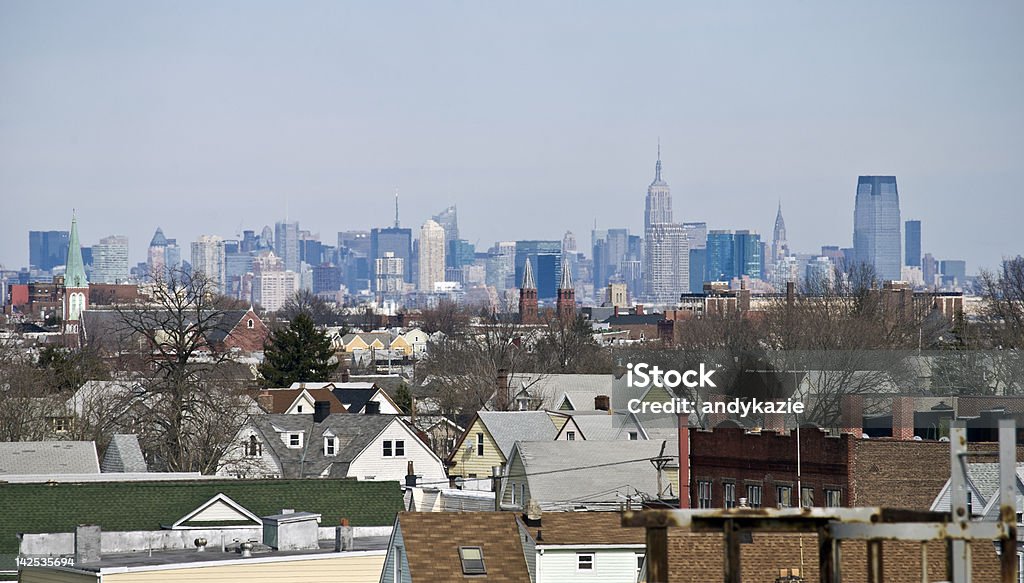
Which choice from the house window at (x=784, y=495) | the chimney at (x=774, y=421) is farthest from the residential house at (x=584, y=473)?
the house window at (x=784, y=495)

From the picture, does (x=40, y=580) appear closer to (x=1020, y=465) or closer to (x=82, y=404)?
(x=1020, y=465)

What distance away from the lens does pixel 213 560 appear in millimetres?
32156

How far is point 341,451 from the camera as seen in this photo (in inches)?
2554

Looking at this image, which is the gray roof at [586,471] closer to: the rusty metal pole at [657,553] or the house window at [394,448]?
the house window at [394,448]

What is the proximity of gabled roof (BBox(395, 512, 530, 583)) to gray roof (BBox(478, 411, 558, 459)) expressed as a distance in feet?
106

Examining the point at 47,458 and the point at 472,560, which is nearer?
the point at 472,560

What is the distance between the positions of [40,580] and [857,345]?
5952 cm

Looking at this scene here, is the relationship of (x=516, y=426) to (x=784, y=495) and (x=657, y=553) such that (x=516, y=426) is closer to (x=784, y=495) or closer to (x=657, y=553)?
(x=784, y=495)

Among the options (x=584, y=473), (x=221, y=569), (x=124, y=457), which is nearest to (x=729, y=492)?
(x=584, y=473)

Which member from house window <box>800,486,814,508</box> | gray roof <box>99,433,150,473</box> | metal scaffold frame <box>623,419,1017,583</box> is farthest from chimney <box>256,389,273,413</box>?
metal scaffold frame <box>623,419,1017,583</box>

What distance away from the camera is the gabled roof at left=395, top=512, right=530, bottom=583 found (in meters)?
28.4

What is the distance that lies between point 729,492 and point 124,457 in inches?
788

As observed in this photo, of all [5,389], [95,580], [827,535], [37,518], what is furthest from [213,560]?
[5,389]

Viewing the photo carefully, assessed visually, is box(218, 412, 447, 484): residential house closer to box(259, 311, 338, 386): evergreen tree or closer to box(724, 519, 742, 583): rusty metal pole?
box(259, 311, 338, 386): evergreen tree
